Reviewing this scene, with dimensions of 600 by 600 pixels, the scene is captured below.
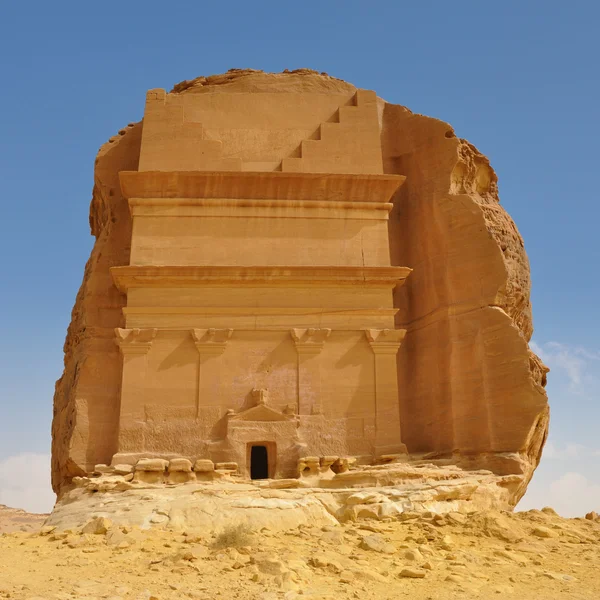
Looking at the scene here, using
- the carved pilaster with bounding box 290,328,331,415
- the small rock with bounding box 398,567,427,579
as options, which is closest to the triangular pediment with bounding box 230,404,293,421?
the carved pilaster with bounding box 290,328,331,415

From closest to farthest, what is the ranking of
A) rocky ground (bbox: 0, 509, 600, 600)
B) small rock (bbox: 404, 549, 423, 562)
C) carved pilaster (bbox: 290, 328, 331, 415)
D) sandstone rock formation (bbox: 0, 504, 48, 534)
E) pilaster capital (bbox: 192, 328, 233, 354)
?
rocky ground (bbox: 0, 509, 600, 600)
small rock (bbox: 404, 549, 423, 562)
carved pilaster (bbox: 290, 328, 331, 415)
pilaster capital (bbox: 192, 328, 233, 354)
sandstone rock formation (bbox: 0, 504, 48, 534)

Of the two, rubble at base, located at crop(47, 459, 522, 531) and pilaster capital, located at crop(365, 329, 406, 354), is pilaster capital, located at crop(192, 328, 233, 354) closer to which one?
rubble at base, located at crop(47, 459, 522, 531)

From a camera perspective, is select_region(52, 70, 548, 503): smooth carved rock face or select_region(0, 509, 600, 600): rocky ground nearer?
select_region(0, 509, 600, 600): rocky ground

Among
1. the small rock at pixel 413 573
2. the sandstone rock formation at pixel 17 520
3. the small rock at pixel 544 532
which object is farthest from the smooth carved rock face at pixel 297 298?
the sandstone rock formation at pixel 17 520

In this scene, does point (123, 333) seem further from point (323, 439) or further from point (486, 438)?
point (486, 438)

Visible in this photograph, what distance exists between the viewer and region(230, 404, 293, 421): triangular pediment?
Result: 16.3 meters

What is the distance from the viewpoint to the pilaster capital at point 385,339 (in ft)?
56.3

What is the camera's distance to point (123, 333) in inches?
658

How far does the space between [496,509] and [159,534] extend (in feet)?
20.4

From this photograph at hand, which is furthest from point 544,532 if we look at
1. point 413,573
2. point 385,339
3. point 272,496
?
point 385,339

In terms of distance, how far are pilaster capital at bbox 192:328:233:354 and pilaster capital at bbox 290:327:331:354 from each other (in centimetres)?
143

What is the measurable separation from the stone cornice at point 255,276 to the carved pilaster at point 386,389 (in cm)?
120

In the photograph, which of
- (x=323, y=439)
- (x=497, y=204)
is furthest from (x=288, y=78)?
(x=323, y=439)

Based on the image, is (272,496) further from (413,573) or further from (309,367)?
(309,367)
